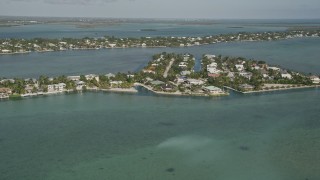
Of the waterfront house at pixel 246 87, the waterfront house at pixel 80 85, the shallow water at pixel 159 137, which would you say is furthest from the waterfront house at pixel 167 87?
the waterfront house at pixel 80 85

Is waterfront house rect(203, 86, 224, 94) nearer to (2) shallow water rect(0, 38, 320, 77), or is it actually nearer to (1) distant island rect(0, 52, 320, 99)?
(1) distant island rect(0, 52, 320, 99)

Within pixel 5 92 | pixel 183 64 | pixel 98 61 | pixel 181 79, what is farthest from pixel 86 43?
pixel 5 92

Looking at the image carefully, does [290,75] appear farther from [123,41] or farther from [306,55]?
[123,41]

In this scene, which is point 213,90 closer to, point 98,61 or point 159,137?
point 159,137

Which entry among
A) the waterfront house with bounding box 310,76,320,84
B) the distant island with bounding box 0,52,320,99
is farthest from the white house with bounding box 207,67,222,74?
the waterfront house with bounding box 310,76,320,84

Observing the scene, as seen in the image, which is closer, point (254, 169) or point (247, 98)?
point (254, 169)

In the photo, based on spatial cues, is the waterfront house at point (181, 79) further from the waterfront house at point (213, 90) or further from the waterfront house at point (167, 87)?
the waterfront house at point (213, 90)

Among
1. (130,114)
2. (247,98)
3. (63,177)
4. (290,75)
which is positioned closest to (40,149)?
(63,177)
